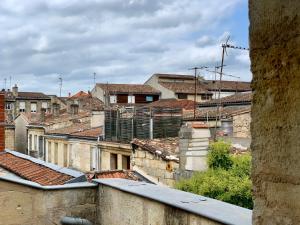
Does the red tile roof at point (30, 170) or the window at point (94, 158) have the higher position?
the red tile roof at point (30, 170)

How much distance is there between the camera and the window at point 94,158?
2314cm

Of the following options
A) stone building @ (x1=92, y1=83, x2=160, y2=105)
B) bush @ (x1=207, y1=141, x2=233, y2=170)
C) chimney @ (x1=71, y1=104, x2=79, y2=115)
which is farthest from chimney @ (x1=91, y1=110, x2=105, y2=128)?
stone building @ (x1=92, y1=83, x2=160, y2=105)

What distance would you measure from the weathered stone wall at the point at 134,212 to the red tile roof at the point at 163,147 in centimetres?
1068

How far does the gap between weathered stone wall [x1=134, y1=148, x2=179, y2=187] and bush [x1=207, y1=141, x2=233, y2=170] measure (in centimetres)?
219

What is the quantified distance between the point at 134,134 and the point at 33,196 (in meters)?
17.6

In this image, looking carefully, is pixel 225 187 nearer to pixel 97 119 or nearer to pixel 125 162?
pixel 125 162

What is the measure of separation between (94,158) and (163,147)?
24.6 feet

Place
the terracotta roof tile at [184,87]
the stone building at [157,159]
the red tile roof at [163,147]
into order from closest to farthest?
the stone building at [157,159]
the red tile roof at [163,147]
the terracotta roof tile at [184,87]

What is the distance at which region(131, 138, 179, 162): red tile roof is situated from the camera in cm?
1542

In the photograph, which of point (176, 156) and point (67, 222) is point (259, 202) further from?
point (176, 156)

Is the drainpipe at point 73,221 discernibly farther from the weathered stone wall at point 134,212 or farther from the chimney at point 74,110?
A: the chimney at point 74,110

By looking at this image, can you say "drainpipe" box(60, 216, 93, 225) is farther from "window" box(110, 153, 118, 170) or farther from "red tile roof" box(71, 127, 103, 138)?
"red tile roof" box(71, 127, 103, 138)

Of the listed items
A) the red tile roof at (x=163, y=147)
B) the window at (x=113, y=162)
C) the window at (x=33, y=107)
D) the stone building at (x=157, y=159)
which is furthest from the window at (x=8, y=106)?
the stone building at (x=157, y=159)

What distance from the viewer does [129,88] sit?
162 ft
